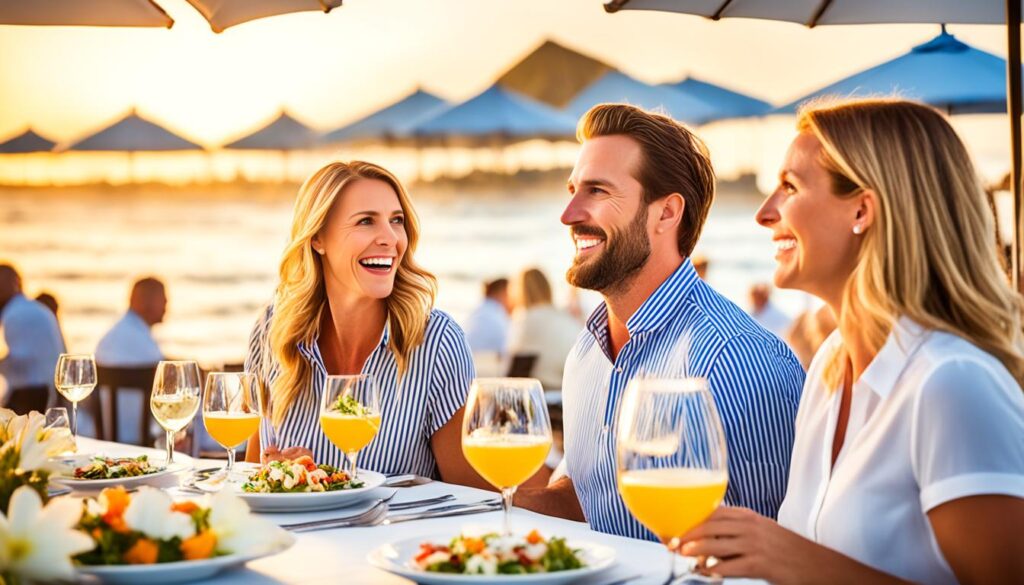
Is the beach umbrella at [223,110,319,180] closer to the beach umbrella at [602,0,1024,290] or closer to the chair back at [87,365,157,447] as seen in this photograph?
the chair back at [87,365,157,447]

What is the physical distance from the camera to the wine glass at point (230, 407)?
2.63m

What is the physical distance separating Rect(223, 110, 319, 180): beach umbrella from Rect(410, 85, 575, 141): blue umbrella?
3.78 ft

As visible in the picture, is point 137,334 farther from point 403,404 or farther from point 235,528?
point 235,528

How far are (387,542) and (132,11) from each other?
281 centimetres

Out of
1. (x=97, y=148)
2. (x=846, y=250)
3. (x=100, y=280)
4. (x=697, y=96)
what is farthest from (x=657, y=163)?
(x=100, y=280)

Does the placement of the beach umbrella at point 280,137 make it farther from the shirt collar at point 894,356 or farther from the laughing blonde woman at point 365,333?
the shirt collar at point 894,356

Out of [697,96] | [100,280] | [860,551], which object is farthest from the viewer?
[100,280]

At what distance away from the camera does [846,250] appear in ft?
6.66

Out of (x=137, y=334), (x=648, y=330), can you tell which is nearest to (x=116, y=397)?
(x=137, y=334)

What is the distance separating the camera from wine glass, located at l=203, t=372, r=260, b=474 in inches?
104

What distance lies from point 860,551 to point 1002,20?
322 cm

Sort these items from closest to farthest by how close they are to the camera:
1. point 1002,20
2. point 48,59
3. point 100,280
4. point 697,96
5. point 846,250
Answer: point 846,250 → point 1002,20 → point 697,96 → point 48,59 → point 100,280

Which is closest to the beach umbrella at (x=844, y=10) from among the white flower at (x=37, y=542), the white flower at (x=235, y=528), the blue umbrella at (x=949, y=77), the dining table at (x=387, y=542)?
the dining table at (x=387, y=542)

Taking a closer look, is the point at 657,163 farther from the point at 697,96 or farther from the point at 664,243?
the point at 697,96
